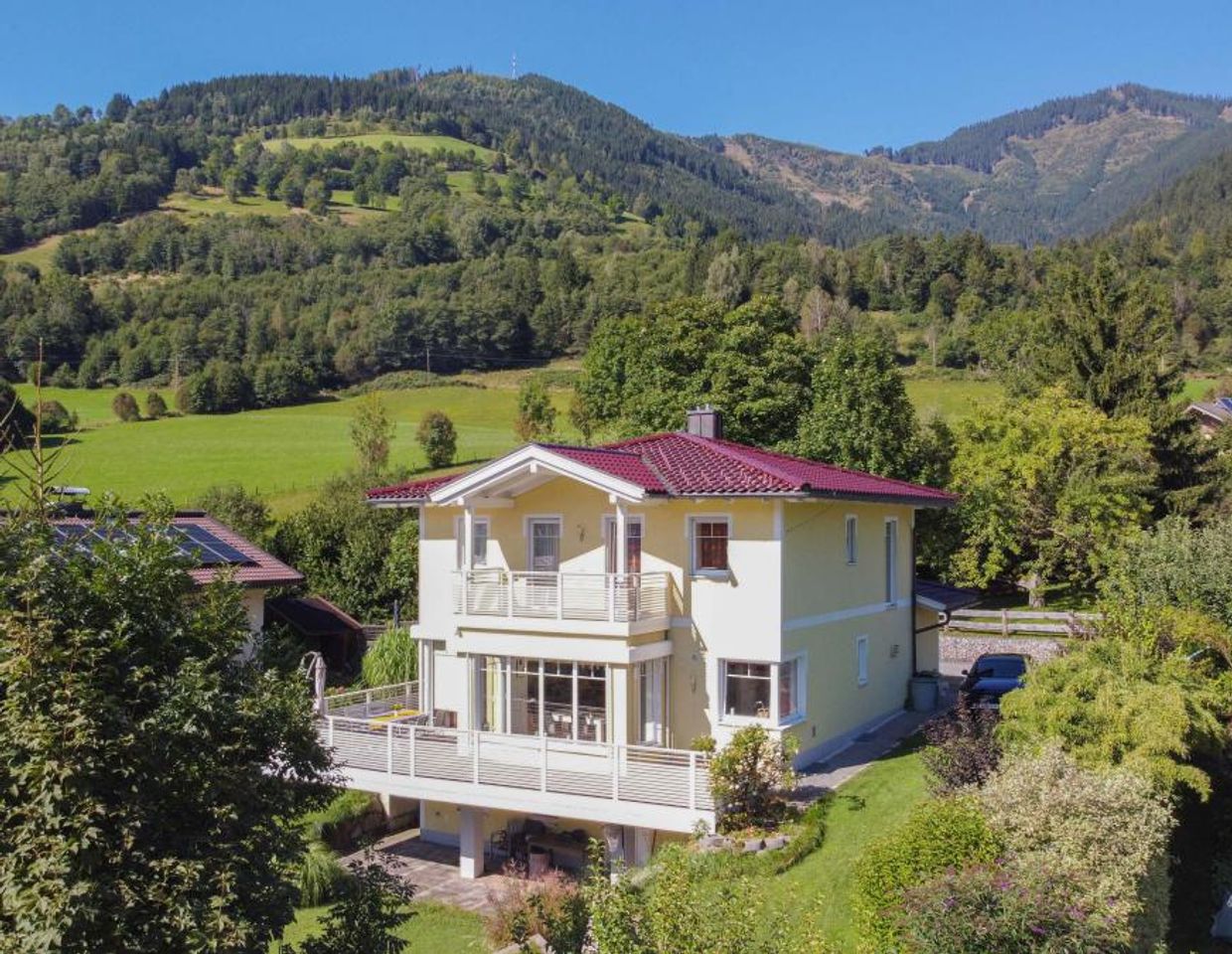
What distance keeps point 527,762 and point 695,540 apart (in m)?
5.34

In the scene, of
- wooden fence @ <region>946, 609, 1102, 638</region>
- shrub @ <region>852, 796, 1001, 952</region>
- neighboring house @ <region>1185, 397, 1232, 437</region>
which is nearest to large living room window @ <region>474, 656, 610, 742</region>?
shrub @ <region>852, 796, 1001, 952</region>

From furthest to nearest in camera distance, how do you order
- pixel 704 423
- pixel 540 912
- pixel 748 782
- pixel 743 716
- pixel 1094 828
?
pixel 704 423
pixel 743 716
pixel 748 782
pixel 540 912
pixel 1094 828

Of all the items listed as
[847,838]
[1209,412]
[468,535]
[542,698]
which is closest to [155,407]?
[468,535]

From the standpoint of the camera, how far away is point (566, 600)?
21.2 m

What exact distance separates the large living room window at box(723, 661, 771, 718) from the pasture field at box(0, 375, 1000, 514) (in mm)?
36106

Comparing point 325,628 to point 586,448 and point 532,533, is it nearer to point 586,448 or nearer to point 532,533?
point 532,533

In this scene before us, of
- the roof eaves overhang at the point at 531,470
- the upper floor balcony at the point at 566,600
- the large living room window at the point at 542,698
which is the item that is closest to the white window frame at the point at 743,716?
the upper floor balcony at the point at 566,600

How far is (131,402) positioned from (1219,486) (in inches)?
2861

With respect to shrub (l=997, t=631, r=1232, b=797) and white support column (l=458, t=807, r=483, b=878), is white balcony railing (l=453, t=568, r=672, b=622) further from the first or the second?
shrub (l=997, t=631, r=1232, b=797)

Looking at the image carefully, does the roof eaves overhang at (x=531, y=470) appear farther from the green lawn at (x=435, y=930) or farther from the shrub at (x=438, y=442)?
the shrub at (x=438, y=442)

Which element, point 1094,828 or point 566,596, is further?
point 566,596

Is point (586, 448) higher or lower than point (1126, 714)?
higher

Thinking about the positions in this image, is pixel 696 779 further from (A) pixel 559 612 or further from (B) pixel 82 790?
(B) pixel 82 790

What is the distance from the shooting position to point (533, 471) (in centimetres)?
2180
